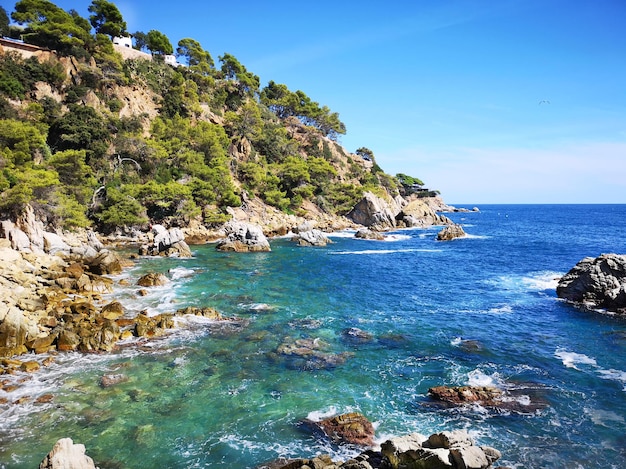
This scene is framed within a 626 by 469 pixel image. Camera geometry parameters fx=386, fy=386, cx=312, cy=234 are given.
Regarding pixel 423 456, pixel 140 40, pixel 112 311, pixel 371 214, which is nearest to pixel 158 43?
pixel 140 40

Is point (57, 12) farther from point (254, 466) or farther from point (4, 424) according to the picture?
point (254, 466)

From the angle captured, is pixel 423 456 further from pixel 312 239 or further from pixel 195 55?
pixel 195 55

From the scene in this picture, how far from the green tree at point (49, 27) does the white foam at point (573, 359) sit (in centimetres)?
7208

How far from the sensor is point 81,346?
59.9 feet

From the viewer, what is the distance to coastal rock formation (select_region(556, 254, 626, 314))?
→ 1003 inches

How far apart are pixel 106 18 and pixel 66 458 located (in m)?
84.4

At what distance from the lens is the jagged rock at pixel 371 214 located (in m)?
81.8

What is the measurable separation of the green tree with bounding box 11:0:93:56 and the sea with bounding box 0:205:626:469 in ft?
164

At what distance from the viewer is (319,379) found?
16.1 meters

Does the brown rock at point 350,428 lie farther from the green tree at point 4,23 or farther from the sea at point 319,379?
the green tree at point 4,23

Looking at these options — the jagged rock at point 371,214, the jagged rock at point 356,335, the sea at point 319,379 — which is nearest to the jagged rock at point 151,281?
the sea at point 319,379

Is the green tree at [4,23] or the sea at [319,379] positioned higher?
the green tree at [4,23]

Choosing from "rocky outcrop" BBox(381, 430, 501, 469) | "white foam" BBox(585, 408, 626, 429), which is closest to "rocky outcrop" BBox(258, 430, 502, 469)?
"rocky outcrop" BBox(381, 430, 501, 469)

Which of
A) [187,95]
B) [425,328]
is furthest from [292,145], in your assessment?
[425,328]
